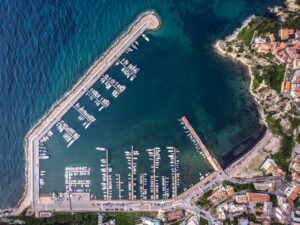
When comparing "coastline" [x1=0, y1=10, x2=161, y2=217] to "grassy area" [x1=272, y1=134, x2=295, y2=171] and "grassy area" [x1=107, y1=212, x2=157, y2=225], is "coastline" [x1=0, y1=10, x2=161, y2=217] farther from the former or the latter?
"grassy area" [x1=272, y1=134, x2=295, y2=171]

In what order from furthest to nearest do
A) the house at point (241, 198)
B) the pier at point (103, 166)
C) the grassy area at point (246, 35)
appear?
the pier at point (103, 166) < the grassy area at point (246, 35) < the house at point (241, 198)

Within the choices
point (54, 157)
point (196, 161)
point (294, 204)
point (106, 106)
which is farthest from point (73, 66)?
point (294, 204)

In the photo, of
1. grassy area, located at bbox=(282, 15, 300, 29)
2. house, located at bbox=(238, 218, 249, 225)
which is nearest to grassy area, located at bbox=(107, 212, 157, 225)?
house, located at bbox=(238, 218, 249, 225)

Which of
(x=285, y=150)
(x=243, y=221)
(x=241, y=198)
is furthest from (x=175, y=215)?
(x=285, y=150)

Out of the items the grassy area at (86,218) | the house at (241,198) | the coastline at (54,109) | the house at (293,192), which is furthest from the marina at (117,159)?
the house at (293,192)

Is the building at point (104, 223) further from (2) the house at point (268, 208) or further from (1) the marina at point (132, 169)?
(2) the house at point (268, 208)

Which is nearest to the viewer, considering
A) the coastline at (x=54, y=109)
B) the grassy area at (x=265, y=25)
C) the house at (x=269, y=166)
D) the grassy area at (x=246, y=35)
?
the grassy area at (x=265, y=25)
